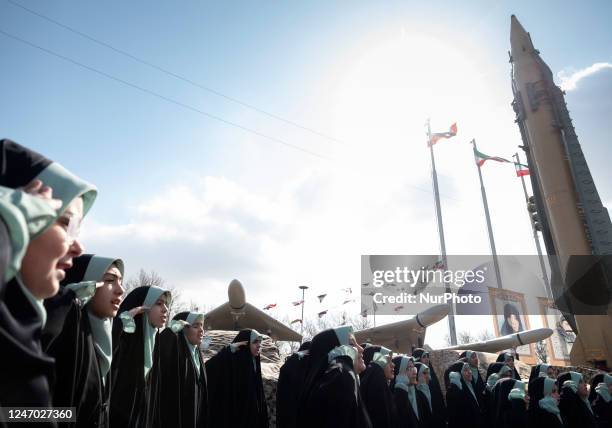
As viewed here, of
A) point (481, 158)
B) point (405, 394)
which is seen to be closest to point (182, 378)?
point (405, 394)

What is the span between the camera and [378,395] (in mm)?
4859

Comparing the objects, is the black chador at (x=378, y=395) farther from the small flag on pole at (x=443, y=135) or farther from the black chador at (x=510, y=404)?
the small flag on pole at (x=443, y=135)

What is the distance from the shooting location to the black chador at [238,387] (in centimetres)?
532

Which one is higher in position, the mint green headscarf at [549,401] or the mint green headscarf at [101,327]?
the mint green headscarf at [101,327]

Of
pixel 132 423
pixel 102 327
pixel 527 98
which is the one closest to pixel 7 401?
pixel 102 327

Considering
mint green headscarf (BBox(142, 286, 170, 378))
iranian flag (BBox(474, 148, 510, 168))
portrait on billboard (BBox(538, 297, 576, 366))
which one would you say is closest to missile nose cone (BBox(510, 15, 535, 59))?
iranian flag (BBox(474, 148, 510, 168))

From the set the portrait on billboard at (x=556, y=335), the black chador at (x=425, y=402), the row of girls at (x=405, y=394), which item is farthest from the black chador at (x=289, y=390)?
the portrait on billboard at (x=556, y=335)

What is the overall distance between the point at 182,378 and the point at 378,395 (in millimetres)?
2474

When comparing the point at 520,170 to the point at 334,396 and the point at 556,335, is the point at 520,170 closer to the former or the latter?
the point at 556,335

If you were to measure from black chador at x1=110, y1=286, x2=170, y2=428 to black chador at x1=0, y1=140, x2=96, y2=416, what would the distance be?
2472 millimetres

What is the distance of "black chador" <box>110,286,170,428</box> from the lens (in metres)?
3.26

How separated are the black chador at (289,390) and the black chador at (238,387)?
1.00 ft

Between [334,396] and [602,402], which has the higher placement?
[334,396]

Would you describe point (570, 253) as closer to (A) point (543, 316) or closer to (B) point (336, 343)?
(A) point (543, 316)
